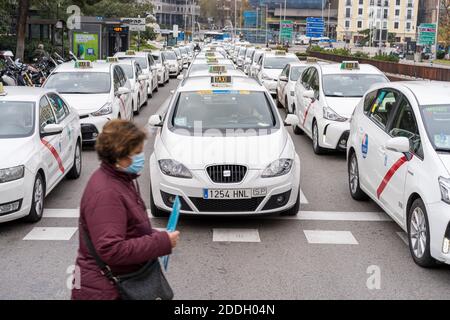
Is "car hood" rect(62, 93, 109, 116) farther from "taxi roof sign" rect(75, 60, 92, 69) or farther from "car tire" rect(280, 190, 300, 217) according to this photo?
"car tire" rect(280, 190, 300, 217)

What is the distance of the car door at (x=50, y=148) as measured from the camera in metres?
8.12

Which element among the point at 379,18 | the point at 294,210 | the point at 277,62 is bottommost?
the point at 294,210

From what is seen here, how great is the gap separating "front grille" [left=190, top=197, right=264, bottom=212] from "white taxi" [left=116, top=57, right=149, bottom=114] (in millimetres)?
10601

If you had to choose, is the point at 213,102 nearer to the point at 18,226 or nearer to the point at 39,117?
the point at 39,117

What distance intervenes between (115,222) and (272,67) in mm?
21836

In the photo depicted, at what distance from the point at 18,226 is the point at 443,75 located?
20.0 meters

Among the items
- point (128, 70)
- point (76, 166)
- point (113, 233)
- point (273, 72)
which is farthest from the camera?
point (273, 72)

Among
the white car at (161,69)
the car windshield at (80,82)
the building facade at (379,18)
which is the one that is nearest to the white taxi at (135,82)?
the car windshield at (80,82)

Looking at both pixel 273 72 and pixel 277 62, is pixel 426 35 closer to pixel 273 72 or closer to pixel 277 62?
pixel 277 62

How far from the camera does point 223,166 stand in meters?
7.27

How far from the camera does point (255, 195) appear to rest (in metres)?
7.24

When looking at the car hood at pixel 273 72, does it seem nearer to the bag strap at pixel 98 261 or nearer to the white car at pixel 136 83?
the white car at pixel 136 83

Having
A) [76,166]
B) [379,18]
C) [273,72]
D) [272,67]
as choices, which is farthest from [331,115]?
[379,18]

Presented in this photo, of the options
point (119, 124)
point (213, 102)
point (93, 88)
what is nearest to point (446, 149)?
point (213, 102)
